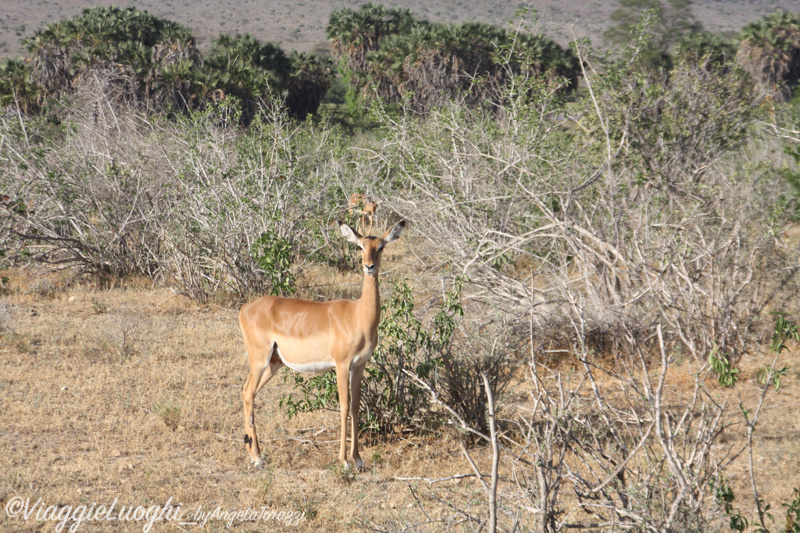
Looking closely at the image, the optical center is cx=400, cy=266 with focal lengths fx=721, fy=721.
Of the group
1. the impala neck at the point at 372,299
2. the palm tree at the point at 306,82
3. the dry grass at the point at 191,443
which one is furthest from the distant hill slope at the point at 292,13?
the impala neck at the point at 372,299

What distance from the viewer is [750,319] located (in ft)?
23.0

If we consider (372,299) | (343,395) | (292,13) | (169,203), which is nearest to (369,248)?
(372,299)

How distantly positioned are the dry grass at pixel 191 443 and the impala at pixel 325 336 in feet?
1.16

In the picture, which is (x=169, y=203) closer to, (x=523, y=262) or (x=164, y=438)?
(x=523, y=262)

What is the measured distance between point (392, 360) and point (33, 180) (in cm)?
690

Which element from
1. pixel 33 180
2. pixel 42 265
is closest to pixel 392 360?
pixel 33 180

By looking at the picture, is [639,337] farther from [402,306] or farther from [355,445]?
[355,445]

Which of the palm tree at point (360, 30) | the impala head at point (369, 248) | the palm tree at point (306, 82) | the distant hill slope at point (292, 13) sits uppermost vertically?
the impala head at point (369, 248)

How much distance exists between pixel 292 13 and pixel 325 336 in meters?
90.5

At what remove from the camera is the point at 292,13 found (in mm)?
89000

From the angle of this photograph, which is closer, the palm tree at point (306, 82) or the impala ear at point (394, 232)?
the impala ear at point (394, 232)

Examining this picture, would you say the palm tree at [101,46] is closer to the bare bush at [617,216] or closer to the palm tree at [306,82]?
the palm tree at [306,82]

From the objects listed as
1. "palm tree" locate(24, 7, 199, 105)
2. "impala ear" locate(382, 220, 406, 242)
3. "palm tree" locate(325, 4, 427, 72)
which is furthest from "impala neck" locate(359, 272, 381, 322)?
"palm tree" locate(325, 4, 427, 72)

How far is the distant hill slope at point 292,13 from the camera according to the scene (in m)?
69.1
